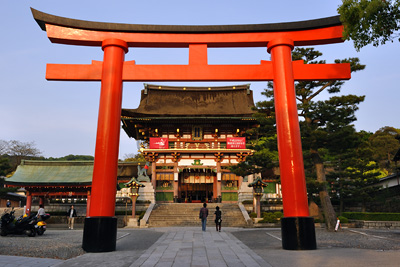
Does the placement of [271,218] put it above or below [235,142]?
below

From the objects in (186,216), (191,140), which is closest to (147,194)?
(186,216)

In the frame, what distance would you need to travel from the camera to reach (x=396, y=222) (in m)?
18.4

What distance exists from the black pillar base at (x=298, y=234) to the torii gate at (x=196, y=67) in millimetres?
443

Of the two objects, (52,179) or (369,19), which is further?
(52,179)

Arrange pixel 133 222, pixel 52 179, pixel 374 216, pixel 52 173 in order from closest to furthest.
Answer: pixel 374 216 → pixel 133 222 → pixel 52 179 → pixel 52 173

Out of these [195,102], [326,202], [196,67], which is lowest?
[326,202]

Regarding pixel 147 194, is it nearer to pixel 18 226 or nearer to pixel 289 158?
pixel 18 226

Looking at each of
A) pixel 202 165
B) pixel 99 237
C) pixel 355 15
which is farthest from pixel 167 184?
pixel 355 15

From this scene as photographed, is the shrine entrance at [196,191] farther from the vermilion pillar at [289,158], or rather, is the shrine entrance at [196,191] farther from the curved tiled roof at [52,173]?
the vermilion pillar at [289,158]

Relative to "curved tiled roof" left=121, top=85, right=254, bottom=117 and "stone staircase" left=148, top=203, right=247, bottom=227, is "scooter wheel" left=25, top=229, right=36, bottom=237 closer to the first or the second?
"stone staircase" left=148, top=203, right=247, bottom=227

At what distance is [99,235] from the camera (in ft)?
25.2

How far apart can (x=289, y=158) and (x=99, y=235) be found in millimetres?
5687

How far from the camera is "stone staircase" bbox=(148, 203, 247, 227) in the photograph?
816 inches

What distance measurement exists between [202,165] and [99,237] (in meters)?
19.9
